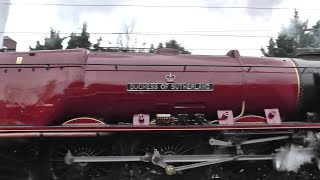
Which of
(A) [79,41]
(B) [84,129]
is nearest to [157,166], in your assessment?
(B) [84,129]

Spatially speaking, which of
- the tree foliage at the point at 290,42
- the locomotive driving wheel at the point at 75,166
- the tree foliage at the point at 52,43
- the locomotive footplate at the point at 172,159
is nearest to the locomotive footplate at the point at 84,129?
the locomotive footplate at the point at 172,159

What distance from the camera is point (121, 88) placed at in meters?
6.75

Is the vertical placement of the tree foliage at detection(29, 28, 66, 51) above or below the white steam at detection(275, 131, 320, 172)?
above

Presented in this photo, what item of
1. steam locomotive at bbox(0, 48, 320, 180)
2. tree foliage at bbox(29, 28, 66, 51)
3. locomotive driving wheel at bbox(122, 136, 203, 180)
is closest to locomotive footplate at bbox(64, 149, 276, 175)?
steam locomotive at bbox(0, 48, 320, 180)

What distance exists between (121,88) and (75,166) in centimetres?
134

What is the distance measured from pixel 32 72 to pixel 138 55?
166cm

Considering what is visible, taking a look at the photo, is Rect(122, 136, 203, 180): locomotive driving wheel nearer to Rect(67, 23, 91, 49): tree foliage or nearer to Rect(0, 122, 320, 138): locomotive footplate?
Rect(0, 122, 320, 138): locomotive footplate

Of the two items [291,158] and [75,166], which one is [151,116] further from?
[291,158]

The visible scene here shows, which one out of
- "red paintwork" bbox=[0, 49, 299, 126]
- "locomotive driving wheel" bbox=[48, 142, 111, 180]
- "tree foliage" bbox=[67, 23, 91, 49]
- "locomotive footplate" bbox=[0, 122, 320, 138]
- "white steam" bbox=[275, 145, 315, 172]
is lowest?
"locomotive driving wheel" bbox=[48, 142, 111, 180]

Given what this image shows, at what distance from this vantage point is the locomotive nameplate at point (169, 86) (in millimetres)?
6773

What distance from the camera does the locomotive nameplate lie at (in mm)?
6773

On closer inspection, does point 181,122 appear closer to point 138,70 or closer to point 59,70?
point 138,70

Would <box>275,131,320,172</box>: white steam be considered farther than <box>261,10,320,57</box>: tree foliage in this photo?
No

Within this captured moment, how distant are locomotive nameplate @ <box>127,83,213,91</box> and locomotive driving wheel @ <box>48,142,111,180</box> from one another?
1034 mm
